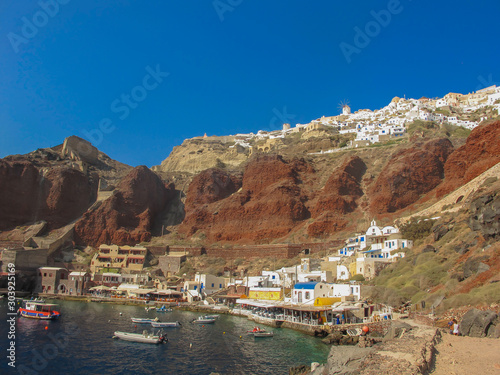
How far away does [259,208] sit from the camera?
7231 cm

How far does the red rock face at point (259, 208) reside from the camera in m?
68.8

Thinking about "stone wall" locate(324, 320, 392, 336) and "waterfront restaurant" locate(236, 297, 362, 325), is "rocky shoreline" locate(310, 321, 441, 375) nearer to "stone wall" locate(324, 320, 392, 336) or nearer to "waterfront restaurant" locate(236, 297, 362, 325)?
"stone wall" locate(324, 320, 392, 336)

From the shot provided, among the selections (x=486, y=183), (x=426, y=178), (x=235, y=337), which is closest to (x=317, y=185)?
(x=426, y=178)

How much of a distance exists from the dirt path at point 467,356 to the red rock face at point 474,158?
39.7 meters

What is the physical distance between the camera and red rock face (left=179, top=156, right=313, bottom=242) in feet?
226

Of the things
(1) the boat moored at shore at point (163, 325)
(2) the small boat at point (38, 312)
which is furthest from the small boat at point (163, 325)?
(2) the small boat at point (38, 312)

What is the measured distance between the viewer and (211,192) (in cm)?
8225

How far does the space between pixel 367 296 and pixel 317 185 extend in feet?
133

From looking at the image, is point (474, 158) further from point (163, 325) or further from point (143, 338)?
point (143, 338)

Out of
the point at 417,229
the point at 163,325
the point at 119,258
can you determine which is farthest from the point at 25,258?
the point at 417,229

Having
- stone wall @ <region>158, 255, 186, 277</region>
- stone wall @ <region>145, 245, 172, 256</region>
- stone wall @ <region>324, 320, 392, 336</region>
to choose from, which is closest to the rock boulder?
stone wall @ <region>324, 320, 392, 336</region>

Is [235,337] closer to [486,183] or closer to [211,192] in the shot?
[486,183]

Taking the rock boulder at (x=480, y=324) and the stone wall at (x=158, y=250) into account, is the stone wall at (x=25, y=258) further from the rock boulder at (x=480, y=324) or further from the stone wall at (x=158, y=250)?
the rock boulder at (x=480, y=324)

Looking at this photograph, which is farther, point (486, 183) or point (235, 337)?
point (486, 183)
